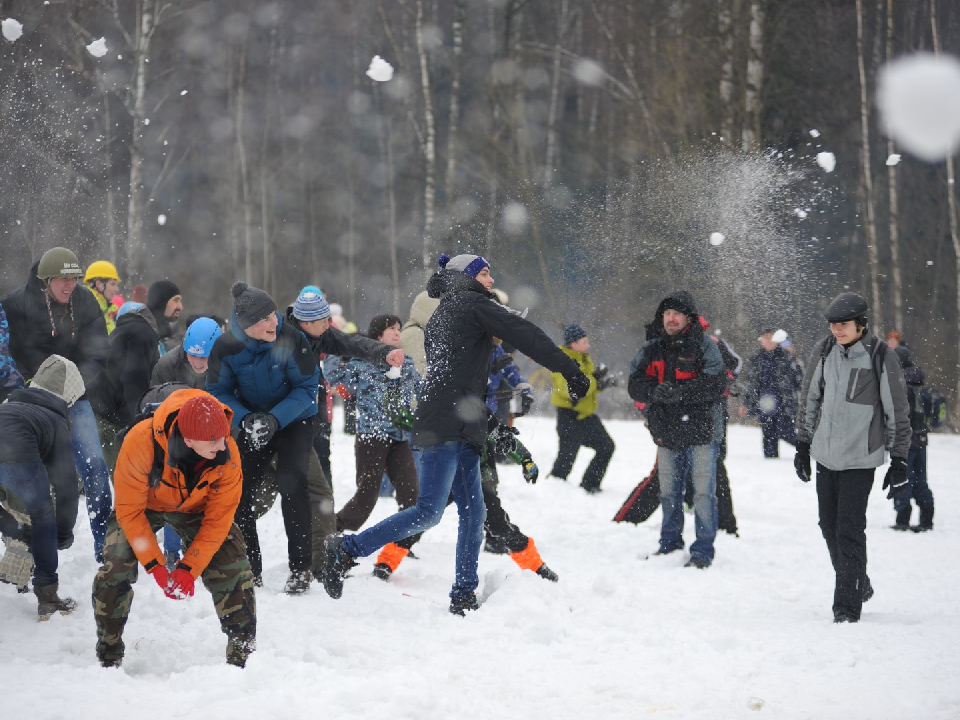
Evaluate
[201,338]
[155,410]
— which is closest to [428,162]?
[201,338]

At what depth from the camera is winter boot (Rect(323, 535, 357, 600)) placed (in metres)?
5.30

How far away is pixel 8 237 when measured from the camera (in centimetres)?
2064

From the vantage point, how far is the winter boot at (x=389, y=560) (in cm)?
596

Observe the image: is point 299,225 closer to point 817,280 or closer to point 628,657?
point 817,280

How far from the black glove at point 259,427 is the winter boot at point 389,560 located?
1210 mm

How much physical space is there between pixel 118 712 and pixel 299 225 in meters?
28.7

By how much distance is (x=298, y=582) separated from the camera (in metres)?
5.48

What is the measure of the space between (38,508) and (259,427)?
3.75ft

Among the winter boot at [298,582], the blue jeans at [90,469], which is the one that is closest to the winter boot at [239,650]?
the winter boot at [298,582]

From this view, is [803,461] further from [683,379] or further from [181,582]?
[181,582]

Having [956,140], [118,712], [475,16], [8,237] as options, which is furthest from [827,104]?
[118,712]

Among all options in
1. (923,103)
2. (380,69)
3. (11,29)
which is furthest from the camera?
(380,69)

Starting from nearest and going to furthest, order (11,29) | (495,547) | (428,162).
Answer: (495,547), (11,29), (428,162)

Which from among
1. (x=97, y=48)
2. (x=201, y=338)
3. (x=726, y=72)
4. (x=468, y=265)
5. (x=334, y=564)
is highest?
(x=97, y=48)
